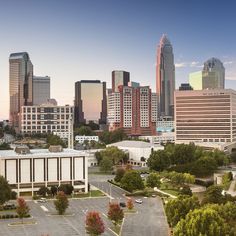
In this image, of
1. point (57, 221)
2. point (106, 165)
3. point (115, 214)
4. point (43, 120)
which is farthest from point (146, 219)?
point (43, 120)

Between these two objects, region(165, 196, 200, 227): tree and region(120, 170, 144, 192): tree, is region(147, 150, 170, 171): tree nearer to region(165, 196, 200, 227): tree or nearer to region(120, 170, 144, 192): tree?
region(120, 170, 144, 192): tree

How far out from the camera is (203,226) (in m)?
39.9

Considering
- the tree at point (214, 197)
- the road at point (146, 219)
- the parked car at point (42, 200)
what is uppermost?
the tree at point (214, 197)

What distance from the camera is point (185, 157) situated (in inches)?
4085

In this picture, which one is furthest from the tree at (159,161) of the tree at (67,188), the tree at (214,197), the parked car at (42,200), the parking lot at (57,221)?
the tree at (214,197)

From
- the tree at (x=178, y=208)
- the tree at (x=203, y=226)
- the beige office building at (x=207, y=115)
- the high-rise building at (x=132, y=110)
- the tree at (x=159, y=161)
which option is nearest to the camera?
the tree at (x=203, y=226)

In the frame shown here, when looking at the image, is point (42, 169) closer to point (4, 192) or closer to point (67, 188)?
point (67, 188)

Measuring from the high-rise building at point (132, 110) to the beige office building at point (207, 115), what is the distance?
43795mm

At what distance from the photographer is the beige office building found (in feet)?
467

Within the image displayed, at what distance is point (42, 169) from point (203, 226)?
1549 inches

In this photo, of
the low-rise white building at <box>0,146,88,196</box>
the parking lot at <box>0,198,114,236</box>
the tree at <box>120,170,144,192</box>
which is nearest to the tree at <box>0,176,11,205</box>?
the parking lot at <box>0,198,114,236</box>

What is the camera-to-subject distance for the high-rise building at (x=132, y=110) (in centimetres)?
18912

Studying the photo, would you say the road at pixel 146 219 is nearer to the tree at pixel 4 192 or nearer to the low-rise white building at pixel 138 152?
the tree at pixel 4 192

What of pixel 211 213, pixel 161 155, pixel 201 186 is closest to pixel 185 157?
pixel 161 155
